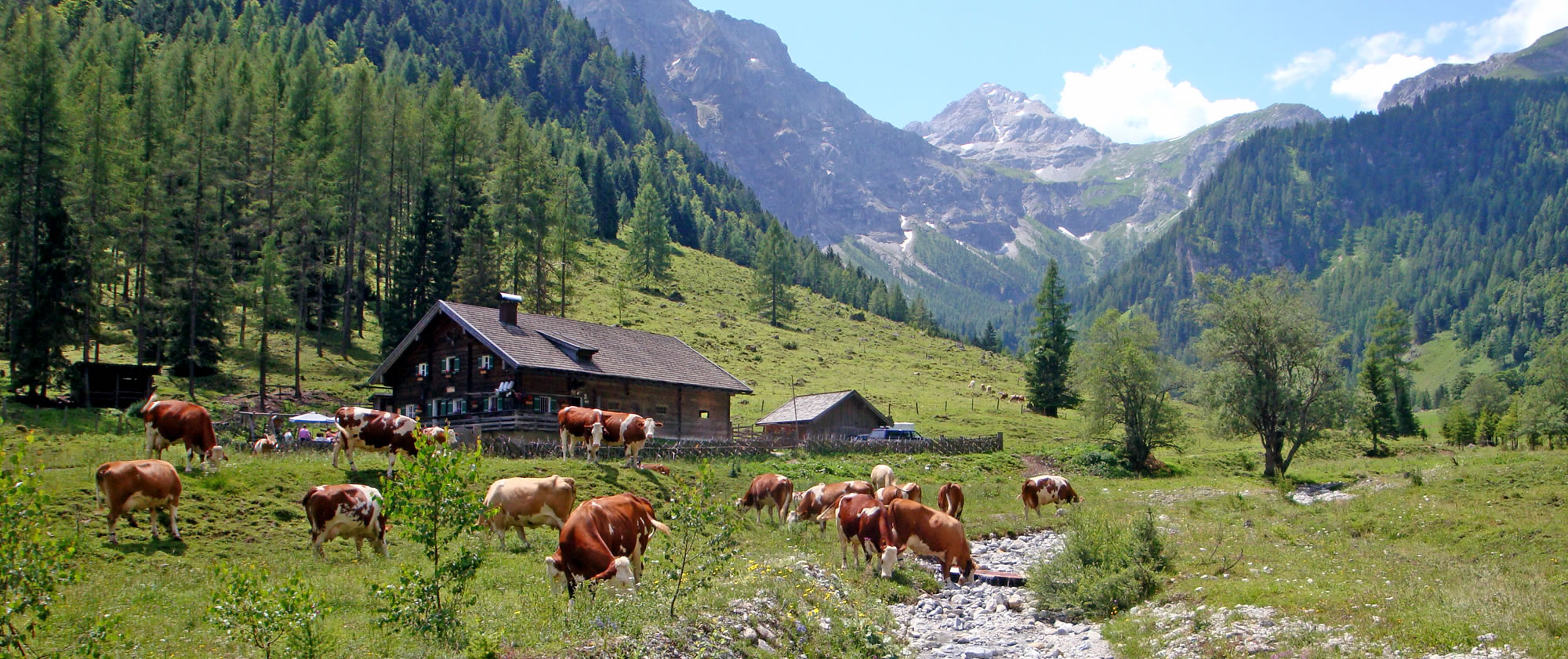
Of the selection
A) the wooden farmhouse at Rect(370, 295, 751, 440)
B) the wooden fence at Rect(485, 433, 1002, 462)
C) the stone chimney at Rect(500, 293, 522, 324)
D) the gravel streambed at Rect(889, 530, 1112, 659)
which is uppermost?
the stone chimney at Rect(500, 293, 522, 324)

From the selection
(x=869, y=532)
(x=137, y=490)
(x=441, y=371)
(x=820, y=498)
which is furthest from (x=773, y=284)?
(x=137, y=490)

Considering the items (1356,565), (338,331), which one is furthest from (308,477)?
(338,331)

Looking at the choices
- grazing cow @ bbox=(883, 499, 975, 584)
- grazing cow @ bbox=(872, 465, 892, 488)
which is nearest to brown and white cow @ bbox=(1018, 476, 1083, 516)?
grazing cow @ bbox=(872, 465, 892, 488)

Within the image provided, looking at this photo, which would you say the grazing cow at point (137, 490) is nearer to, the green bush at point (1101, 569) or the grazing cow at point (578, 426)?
the grazing cow at point (578, 426)

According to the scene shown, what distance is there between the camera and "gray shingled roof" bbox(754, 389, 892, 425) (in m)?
55.7

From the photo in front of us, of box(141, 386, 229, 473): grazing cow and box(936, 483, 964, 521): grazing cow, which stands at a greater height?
box(141, 386, 229, 473): grazing cow

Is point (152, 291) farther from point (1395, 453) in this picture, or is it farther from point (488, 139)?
point (1395, 453)

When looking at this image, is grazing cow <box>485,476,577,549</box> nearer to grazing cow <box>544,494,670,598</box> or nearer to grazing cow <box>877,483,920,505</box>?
grazing cow <box>544,494,670,598</box>

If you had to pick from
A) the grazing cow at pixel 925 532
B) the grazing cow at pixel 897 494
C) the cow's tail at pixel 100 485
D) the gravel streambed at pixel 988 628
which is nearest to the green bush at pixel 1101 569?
the gravel streambed at pixel 988 628

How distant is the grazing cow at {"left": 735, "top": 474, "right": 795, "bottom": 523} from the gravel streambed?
777 centimetres

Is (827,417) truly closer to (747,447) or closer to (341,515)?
(747,447)

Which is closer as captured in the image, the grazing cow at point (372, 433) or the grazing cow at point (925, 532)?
the grazing cow at point (925, 532)

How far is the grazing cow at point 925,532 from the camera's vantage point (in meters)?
19.3

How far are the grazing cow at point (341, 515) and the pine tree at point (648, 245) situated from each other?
89216 millimetres
